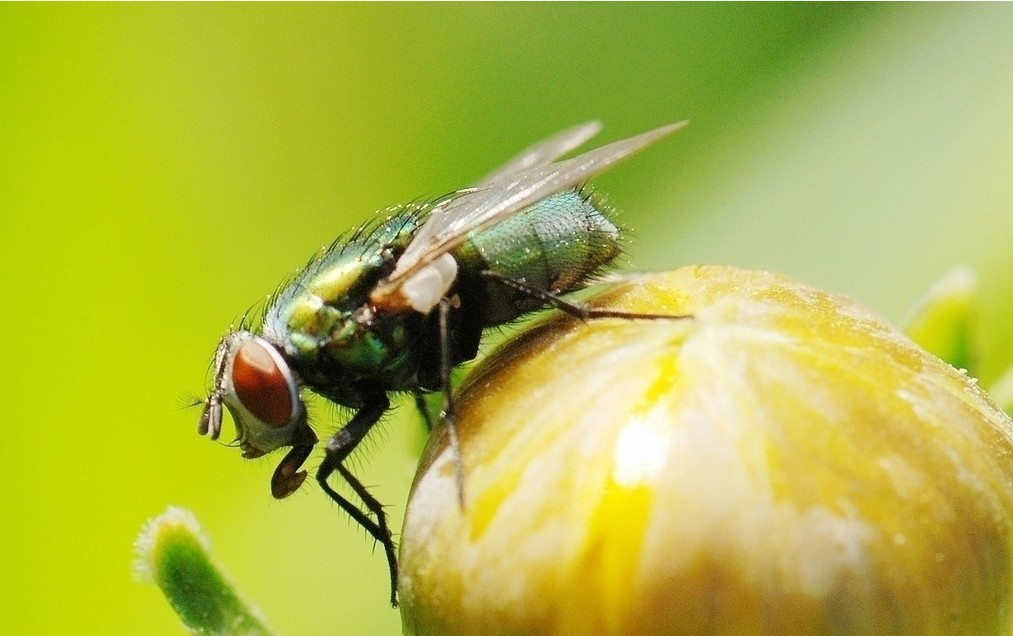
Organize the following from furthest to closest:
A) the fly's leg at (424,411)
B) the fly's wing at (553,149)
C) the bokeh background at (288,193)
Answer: the bokeh background at (288,193)
the fly's wing at (553,149)
the fly's leg at (424,411)

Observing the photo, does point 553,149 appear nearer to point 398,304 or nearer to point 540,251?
point 540,251

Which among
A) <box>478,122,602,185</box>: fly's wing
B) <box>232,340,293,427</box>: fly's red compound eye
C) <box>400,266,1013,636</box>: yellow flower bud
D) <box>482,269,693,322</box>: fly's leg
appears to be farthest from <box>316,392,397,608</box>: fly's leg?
<box>478,122,602,185</box>: fly's wing

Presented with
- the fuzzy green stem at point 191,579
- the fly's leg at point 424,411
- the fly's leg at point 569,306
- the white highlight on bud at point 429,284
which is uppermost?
the white highlight on bud at point 429,284

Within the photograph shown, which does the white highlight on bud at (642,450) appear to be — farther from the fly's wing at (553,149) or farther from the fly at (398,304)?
the fly's wing at (553,149)

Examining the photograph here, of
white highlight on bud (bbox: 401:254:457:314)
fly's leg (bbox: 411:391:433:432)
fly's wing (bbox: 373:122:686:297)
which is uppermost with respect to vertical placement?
fly's wing (bbox: 373:122:686:297)

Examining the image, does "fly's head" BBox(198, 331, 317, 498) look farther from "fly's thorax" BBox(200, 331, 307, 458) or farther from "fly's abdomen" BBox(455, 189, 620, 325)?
"fly's abdomen" BBox(455, 189, 620, 325)

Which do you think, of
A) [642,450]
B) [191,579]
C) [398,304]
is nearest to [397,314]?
[398,304]

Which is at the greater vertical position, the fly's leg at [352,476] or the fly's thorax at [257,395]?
the fly's thorax at [257,395]

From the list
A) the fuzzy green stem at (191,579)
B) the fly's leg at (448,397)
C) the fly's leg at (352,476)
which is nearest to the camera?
the fly's leg at (448,397)

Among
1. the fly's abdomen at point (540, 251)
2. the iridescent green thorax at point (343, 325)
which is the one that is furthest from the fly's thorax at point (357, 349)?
the fly's abdomen at point (540, 251)
